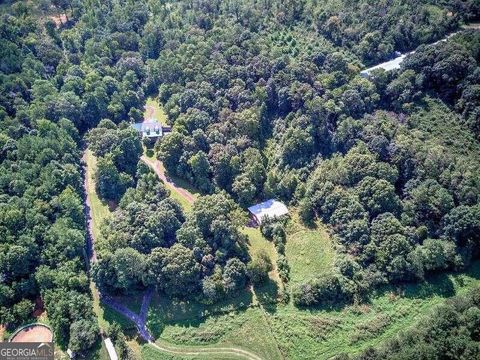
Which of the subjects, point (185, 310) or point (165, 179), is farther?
point (165, 179)

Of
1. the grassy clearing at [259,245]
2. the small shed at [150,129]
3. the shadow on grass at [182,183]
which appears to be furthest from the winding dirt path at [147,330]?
the small shed at [150,129]

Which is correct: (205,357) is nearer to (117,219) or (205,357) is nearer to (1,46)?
(117,219)

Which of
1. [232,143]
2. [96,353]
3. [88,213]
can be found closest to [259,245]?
[232,143]

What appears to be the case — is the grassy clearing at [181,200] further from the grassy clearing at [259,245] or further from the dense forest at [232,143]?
the grassy clearing at [259,245]

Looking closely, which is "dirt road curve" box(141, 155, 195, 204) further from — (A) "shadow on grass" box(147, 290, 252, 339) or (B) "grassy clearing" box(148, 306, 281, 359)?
(B) "grassy clearing" box(148, 306, 281, 359)

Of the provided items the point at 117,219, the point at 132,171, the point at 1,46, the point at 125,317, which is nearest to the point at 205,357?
the point at 125,317

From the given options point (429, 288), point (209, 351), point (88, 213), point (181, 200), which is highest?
point (88, 213)

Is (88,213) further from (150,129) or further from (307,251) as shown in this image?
(307,251)
